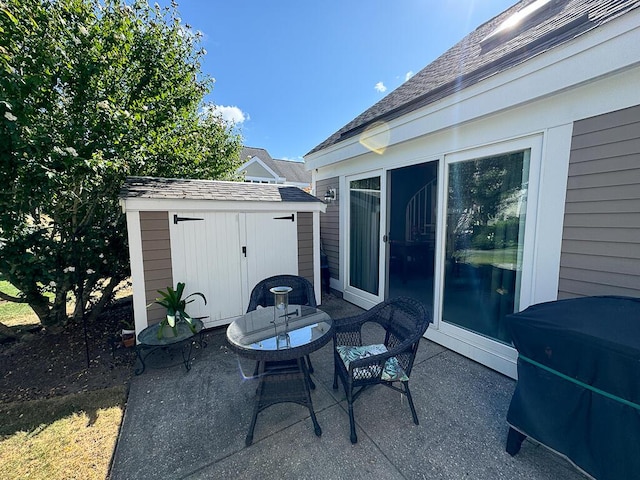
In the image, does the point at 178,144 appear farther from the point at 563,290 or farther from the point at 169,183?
the point at 563,290

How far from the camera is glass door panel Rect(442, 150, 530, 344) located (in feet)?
8.46

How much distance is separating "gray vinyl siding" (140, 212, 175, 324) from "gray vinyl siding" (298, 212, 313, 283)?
1914 millimetres

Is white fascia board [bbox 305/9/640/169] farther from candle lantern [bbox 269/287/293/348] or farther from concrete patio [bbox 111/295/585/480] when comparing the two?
concrete patio [bbox 111/295/585/480]

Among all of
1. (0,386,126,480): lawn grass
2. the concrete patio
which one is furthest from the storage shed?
the concrete patio

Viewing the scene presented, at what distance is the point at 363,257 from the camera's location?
4547 millimetres

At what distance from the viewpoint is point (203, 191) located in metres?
3.62

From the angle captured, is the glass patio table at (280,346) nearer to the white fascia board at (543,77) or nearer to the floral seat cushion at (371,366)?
the floral seat cushion at (371,366)

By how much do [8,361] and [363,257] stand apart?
193 inches

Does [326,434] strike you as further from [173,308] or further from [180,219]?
[180,219]

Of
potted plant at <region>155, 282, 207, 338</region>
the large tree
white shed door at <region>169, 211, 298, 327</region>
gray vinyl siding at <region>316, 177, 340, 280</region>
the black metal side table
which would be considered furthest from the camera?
gray vinyl siding at <region>316, 177, 340, 280</region>

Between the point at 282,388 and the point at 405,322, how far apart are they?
121 cm

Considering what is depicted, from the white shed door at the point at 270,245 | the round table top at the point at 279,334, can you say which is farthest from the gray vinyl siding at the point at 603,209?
the white shed door at the point at 270,245

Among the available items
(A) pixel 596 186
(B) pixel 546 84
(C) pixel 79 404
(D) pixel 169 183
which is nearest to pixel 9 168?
(D) pixel 169 183

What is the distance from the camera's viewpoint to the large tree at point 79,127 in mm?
2568
